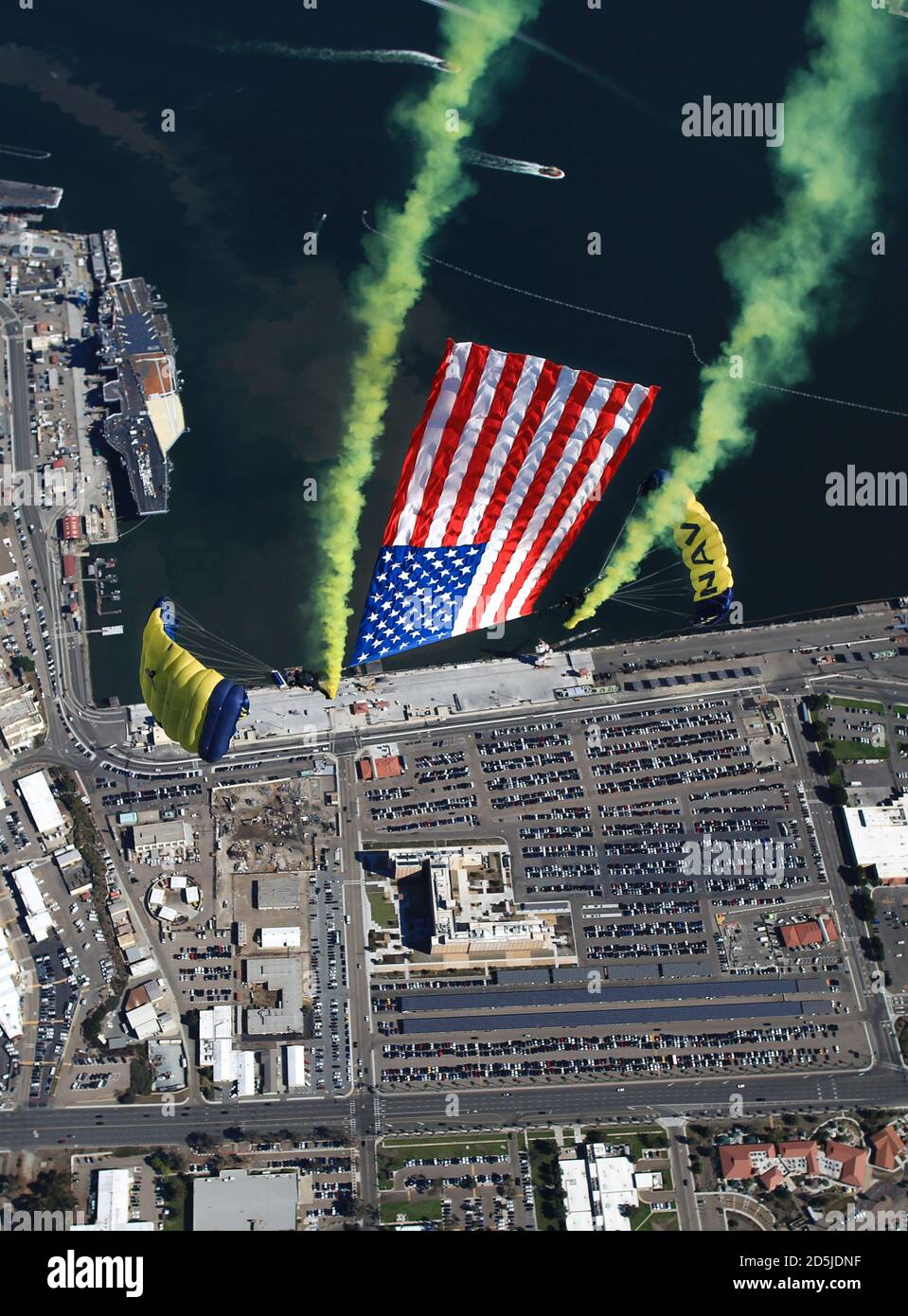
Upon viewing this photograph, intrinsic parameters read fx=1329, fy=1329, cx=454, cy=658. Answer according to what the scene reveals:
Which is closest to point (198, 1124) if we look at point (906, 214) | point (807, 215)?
point (807, 215)

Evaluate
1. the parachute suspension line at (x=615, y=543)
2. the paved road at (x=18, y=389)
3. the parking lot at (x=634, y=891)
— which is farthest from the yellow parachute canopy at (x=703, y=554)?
the paved road at (x=18, y=389)

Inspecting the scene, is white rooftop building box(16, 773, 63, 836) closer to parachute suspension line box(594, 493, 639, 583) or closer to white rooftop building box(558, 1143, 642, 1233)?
white rooftop building box(558, 1143, 642, 1233)

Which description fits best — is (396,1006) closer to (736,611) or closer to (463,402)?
(736,611)

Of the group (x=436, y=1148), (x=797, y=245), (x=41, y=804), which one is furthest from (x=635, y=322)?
(x=436, y=1148)

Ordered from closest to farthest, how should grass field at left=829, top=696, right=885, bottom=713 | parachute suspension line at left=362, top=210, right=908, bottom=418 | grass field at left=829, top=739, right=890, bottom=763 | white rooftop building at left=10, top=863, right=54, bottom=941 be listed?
1. white rooftop building at left=10, top=863, right=54, bottom=941
2. grass field at left=829, top=739, right=890, bottom=763
3. grass field at left=829, top=696, right=885, bottom=713
4. parachute suspension line at left=362, top=210, right=908, bottom=418

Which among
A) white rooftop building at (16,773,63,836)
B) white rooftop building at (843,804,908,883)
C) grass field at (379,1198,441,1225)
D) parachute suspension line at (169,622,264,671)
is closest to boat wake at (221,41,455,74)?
parachute suspension line at (169,622,264,671)

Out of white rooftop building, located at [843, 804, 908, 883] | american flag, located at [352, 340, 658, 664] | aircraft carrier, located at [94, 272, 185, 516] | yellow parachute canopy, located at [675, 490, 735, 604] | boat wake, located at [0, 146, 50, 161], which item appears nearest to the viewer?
american flag, located at [352, 340, 658, 664]

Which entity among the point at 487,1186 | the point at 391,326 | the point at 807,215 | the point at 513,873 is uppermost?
the point at 807,215

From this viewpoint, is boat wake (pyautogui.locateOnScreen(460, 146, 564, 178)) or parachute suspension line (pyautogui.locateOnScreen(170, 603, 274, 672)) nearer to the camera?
parachute suspension line (pyautogui.locateOnScreen(170, 603, 274, 672))
